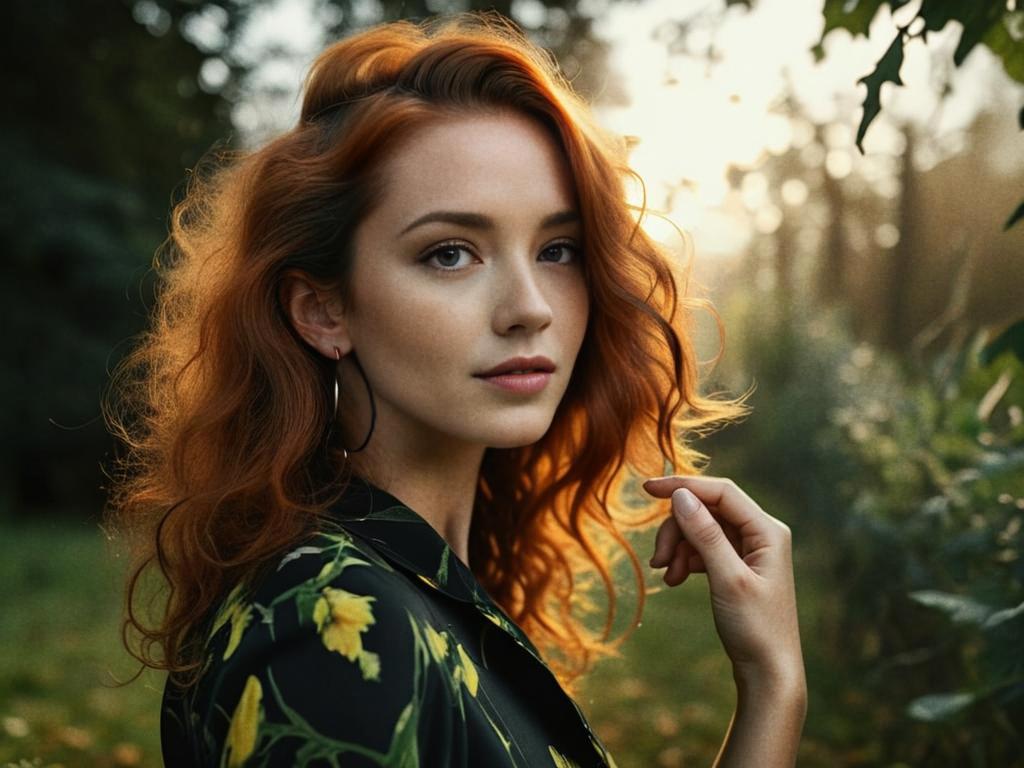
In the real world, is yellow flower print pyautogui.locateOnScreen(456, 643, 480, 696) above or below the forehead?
below

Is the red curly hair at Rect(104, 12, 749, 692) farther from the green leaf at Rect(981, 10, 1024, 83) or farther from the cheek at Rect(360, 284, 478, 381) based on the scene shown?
the green leaf at Rect(981, 10, 1024, 83)

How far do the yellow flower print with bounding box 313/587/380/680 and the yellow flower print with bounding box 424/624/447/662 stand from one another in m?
0.10

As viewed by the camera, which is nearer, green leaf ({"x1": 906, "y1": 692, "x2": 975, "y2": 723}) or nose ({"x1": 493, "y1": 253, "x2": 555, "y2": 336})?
nose ({"x1": 493, "y1": 253, "x2": 555, "y2": 336})

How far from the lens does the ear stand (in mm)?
1842

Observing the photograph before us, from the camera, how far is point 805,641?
667 centimetres

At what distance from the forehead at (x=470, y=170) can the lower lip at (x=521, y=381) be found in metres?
0.29

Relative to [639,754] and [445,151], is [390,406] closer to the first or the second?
[445,151]

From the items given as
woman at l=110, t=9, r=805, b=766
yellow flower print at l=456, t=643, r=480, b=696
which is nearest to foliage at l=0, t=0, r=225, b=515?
woman at l=110, t=9, r=805, b=766

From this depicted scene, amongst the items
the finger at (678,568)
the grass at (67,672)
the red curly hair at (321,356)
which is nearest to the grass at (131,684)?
the grass at (67,672)

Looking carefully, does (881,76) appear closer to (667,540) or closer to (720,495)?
(720,495)

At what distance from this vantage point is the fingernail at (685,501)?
189cm

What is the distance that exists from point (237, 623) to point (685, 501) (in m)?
0.89

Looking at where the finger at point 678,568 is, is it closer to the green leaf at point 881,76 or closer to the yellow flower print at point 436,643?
the yellow flower print at point 436,643

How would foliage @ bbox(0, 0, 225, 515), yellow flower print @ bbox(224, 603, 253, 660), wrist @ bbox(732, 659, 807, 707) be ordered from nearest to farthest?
1. yellow flower print @ bbox(224, 603, 253, 660)
2. wrist @ bbox(732, 659, 807, 707)
3. foliage @ bbox(0, 0, 225, 515)
